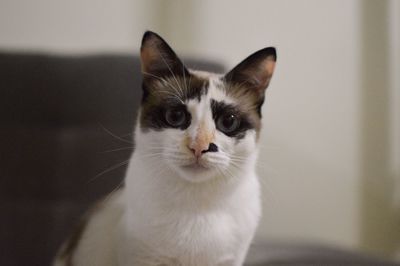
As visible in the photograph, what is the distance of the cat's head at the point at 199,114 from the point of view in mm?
806

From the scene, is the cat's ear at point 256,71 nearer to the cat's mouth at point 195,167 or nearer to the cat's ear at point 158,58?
the cat's ear at point 158,58

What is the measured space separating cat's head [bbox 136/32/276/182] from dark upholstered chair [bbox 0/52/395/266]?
1.90ft

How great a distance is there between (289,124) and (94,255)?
1044 millimetres

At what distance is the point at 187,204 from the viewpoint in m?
0.88

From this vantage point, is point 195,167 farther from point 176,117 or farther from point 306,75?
point 306,75

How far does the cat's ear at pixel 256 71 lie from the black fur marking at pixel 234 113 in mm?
72

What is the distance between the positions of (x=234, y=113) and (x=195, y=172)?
16cm

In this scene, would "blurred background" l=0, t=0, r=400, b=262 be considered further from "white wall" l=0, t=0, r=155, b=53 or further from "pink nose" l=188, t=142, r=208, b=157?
"pink nose" l=188, t=142, r=208, b=157

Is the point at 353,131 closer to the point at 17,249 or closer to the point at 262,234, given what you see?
the point at 262,234

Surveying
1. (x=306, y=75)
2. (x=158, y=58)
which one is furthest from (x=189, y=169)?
(x=306, y=75)

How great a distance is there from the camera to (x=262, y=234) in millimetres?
1784

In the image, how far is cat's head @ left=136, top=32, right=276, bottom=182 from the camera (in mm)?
806

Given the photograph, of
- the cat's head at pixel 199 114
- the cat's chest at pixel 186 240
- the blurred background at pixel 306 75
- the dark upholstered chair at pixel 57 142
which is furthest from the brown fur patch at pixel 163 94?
the blurred background at pixel 306 75

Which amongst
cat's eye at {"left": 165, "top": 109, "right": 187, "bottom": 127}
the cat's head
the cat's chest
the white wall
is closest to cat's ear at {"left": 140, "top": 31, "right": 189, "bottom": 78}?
the cat's head
